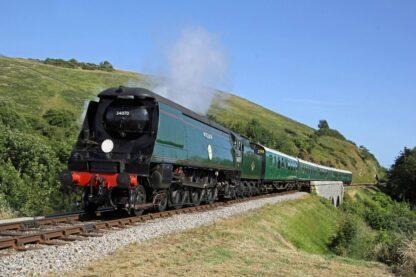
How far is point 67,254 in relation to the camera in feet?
31.3

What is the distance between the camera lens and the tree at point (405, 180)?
80625 mm

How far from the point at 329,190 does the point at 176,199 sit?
40404 mm

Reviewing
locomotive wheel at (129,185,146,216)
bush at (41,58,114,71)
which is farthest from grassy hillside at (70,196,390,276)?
bush at (41,58,114,71)

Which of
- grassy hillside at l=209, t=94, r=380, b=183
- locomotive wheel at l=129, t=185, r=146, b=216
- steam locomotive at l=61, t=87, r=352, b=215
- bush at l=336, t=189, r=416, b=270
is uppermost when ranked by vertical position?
grassy hillside at l=209, t=94, r=380, b=183

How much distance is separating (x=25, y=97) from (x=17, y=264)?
2014 inches

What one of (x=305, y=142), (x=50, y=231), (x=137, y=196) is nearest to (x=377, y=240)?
(x=137, y=196)

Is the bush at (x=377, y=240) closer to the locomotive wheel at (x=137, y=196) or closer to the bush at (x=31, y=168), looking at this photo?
the locomotive wheel at (x=137, y=196)

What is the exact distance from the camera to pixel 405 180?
82.2m

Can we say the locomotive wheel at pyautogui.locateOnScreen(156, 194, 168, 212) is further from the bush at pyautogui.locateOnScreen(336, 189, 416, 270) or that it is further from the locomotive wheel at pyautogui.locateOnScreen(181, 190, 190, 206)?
the bush at pyautogui.locateOnScreen(336, 189, 416, 270)

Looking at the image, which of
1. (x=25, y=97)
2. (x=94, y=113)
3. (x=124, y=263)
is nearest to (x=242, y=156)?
(x=94, y=113)

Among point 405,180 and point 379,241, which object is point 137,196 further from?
point 405,180

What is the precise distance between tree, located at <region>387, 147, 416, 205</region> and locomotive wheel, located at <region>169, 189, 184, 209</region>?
2674 inches

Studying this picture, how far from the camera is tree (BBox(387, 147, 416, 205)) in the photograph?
8062 cm

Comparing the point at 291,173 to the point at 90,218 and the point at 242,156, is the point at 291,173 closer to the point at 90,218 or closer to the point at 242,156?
the point at 242,156
